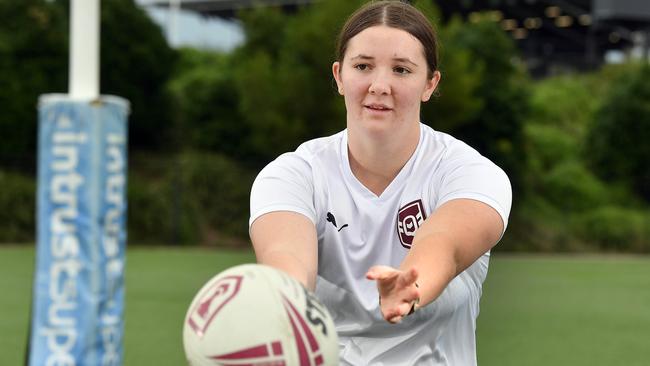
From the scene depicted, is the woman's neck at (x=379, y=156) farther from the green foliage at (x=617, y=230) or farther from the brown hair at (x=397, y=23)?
the green foliage at (x=617, y=230)

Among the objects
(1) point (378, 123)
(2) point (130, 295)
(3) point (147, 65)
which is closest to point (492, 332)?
(2) point (130, 295)

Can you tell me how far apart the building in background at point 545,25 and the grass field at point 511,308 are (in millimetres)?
14831

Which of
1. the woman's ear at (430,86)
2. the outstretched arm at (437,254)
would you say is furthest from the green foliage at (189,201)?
the outstretched arm at (437,254)

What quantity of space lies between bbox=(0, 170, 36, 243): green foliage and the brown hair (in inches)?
713

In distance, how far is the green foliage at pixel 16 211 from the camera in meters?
20.6

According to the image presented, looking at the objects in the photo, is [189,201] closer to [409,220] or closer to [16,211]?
[16,211]

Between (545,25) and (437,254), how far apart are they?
134 feet

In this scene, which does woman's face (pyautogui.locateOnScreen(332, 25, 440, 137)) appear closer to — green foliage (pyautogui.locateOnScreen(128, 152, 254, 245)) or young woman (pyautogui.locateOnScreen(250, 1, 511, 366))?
young woman (pyautogui.locateOnScreen(250, 1, 511, 366))

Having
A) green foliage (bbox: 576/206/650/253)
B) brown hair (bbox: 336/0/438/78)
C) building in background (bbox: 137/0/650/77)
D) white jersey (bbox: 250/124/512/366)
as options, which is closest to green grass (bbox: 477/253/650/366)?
green foliage (bbox: 576/206/650/253)

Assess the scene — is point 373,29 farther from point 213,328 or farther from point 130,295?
point 130,295

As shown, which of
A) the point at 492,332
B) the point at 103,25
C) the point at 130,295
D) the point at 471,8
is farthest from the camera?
the point at 471,8

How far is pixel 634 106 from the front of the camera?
24.0 m

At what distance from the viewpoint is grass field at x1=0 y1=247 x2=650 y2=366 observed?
32.2 ft

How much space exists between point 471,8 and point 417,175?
37.2 meters
